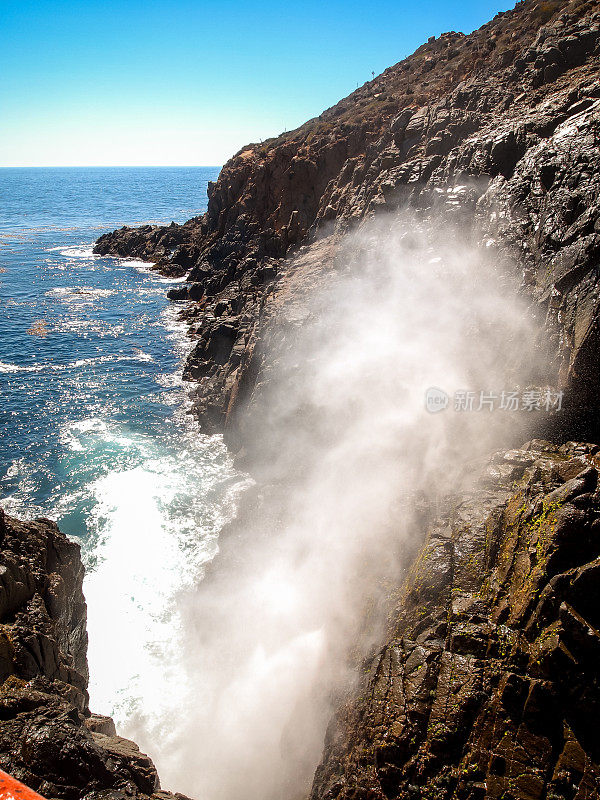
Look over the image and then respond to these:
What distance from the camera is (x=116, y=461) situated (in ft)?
74.5

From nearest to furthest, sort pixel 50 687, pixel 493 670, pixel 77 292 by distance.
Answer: pixel 493 670 → pixel 50 687 → pixel 77 292

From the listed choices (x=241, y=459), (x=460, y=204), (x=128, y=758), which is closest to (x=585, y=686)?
(x=128, y=758)

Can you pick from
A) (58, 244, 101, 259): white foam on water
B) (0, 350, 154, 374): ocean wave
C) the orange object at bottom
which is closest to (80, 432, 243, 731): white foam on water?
(0, 350, 154, 374): ocean wave

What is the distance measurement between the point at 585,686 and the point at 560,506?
2.66 m

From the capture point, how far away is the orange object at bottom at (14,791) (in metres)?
2.54

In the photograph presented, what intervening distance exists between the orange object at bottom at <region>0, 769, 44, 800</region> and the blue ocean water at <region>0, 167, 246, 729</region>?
1195 centimetres

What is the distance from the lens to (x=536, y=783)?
601 centimetres

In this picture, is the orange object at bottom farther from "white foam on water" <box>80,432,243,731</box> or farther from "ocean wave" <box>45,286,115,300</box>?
"ocean wave" <box>45,286,115,300</box>

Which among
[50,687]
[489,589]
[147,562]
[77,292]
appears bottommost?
[147,562]

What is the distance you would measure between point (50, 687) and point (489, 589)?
7.75 meters

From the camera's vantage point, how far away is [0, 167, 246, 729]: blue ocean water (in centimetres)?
1484

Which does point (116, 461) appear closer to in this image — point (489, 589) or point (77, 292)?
point (489, 589)

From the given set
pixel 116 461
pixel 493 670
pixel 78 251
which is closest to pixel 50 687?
pixel 493 670

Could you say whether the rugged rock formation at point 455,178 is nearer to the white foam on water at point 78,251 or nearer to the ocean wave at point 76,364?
the ocean wave at point 76,364
